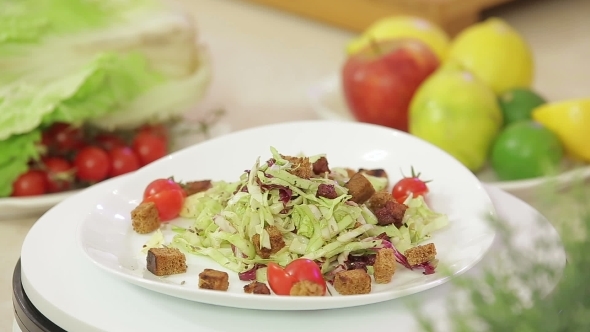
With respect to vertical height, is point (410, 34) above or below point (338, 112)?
above

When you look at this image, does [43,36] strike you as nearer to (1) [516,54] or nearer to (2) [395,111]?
(2) [395,111]

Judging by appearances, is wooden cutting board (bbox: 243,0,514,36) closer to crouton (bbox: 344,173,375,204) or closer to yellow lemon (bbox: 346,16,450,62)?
yellow lemon (bbox: 346,16,450,62)

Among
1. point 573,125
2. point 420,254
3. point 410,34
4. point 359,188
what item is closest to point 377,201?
point 359,188

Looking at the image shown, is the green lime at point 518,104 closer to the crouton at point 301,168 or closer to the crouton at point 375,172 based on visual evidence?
the crouton at point 375,172

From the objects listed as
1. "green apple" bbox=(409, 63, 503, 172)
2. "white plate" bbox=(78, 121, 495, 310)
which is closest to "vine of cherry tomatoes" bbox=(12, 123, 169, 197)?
"white plate" bbox=(78, 121, 495, 310)

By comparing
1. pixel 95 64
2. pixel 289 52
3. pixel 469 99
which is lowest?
pixel 289 52

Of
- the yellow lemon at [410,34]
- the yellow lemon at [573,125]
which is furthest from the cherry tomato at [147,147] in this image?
the yellow lemon at [573,125]

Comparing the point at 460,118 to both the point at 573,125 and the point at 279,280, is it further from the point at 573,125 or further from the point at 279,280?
the point at 279,280
